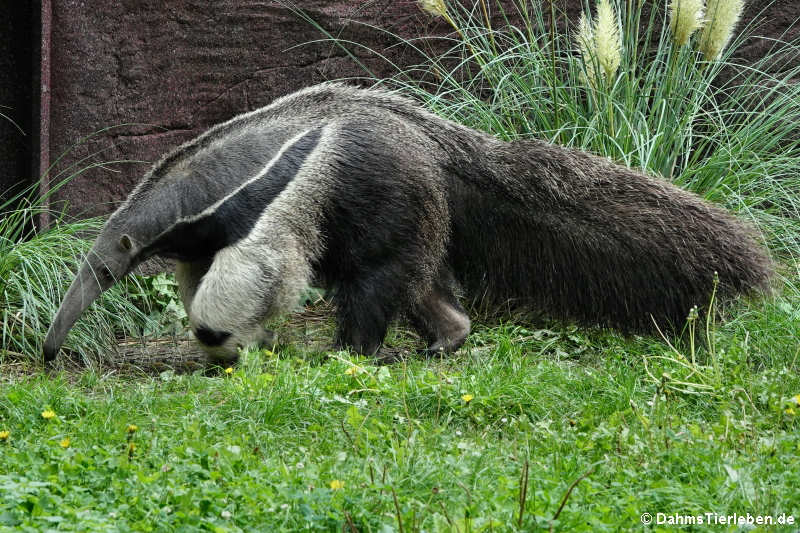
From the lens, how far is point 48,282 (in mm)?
7465

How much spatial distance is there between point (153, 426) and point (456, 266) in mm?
2828

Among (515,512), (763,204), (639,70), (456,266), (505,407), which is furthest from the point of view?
(639,70)

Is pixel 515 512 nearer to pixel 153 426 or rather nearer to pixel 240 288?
pixel 153 426

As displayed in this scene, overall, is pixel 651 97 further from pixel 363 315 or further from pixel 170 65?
pixel 170 65

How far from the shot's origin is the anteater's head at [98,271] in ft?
22.1

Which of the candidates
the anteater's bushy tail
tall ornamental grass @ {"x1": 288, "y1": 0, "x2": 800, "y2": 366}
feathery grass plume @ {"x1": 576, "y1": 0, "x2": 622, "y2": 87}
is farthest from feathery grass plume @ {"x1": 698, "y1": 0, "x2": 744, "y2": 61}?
the anteater's bushy tail

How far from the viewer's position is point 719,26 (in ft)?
24.1

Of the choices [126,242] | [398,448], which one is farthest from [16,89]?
[398,448]

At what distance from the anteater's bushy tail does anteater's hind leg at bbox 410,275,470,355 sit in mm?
234

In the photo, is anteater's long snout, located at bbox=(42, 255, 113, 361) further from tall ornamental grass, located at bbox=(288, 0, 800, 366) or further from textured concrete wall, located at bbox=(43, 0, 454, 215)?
tall ornamental grass, located at bbox=(288, 0, 800, 366)

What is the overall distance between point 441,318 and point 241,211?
1.67 meters

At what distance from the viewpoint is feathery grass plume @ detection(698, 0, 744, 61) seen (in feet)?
24.0

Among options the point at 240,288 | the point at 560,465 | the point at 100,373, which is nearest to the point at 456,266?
the point at 240,288

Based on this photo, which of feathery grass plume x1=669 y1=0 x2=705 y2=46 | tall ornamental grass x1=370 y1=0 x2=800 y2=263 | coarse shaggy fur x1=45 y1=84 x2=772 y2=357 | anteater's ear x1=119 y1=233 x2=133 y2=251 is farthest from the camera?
tall ornamental grass x1=370 y1=0 x2=800 y2=263
